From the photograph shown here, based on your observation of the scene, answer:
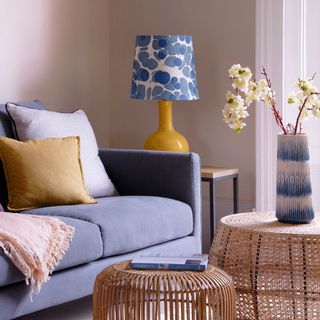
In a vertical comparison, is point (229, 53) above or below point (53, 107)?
above

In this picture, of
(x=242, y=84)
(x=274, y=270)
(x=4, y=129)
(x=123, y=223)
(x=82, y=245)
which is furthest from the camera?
(x=4, y=129)

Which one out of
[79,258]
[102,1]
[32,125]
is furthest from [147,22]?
[79,258]

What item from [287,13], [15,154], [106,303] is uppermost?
[287,13]

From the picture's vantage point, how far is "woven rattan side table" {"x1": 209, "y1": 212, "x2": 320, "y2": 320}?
2.72m

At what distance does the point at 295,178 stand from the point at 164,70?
1.63 metres

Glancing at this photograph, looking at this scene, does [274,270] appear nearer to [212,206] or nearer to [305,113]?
[305,113]

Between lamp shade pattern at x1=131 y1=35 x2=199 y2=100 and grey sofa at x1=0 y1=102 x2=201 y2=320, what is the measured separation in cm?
47

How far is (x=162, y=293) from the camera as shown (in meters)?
2.57

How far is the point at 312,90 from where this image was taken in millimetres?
2994

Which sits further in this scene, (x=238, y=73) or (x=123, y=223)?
(x=123, y=223)

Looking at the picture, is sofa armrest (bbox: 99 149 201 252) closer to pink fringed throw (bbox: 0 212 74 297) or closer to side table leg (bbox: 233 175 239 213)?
side table leg (bbox: 233 175 239 213)

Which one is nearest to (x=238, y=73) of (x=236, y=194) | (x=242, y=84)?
(x=242, y=84)

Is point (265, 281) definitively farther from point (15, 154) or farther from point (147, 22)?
point (147, 22)

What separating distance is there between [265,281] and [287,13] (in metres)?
2.33
